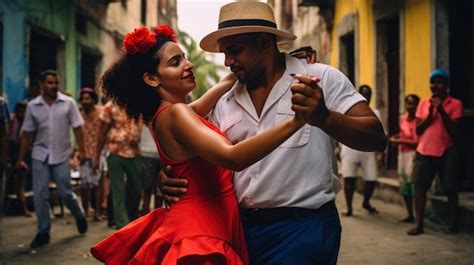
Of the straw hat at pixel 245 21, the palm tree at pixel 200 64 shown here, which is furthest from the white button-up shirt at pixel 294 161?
the palm tree at pixel 200 64

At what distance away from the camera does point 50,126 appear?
7.86m

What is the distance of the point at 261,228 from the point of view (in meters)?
2.91

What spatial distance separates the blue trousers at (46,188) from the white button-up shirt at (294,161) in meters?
4.95

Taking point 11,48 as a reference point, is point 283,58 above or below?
below

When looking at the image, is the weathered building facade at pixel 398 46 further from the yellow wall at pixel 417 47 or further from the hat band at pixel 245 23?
the hat band at pixel 245 23

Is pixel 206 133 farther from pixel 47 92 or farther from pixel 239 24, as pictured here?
pixel 47 92

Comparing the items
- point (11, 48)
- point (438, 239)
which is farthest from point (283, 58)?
point (11, 48)

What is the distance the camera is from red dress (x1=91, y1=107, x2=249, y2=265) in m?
2.67

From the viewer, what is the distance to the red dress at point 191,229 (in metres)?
2.67

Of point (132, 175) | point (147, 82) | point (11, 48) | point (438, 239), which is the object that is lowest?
point (438, 239)

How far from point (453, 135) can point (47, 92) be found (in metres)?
4.65

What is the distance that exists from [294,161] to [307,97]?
0.67 meters

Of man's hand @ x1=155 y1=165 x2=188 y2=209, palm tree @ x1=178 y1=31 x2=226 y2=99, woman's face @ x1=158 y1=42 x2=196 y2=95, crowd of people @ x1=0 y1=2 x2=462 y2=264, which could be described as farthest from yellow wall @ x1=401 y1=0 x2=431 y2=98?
palm tree @ x1=178 y1=31 x2=226 y2=99

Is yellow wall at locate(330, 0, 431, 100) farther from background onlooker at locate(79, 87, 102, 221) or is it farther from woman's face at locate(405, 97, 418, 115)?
background onlooker at locate(79, 87, 102, 221)
